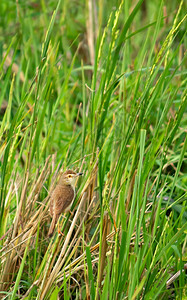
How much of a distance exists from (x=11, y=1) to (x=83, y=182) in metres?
3.42

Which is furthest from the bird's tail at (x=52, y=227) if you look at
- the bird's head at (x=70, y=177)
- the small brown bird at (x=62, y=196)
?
the bird's head at (x=70, y=177)

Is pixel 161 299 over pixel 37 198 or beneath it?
beneath

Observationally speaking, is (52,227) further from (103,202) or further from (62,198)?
(103,202)

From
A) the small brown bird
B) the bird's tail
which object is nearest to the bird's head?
the small brown bird

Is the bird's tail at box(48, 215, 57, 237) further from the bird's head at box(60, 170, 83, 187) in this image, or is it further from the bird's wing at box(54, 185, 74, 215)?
the bird's head at box(60, 170, 83, 187)

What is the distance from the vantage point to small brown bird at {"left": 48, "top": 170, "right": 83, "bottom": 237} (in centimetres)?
257

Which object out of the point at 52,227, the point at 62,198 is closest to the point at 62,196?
the point at 62,198

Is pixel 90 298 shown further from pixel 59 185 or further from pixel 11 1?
pixel 11 1

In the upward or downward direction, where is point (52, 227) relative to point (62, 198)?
downward

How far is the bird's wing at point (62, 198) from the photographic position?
255 cm

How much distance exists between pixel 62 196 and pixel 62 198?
13mm

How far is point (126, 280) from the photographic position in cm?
213

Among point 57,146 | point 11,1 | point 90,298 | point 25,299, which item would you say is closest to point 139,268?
point 90,298

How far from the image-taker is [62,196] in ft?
8.35
